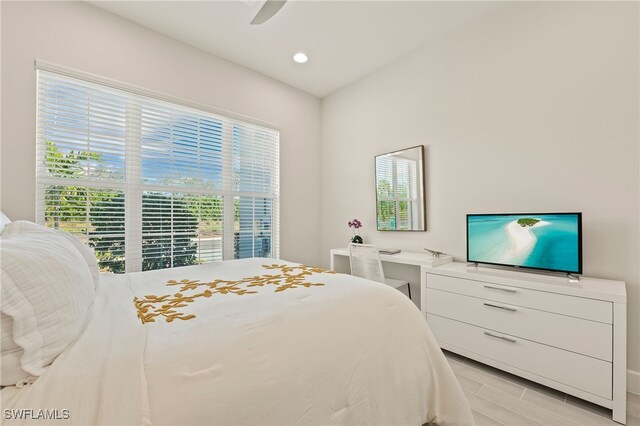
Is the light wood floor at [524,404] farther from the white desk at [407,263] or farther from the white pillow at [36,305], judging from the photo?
the white pillow at [36,305]

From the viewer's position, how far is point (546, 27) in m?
2.12

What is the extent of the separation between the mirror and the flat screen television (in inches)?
25.2

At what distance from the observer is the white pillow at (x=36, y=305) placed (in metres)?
0.66

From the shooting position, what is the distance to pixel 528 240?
200cm

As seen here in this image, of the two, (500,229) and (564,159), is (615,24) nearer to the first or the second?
(564,159)

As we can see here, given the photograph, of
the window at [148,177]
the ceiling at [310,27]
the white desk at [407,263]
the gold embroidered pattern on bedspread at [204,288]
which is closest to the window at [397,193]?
the white desk at [407,263]

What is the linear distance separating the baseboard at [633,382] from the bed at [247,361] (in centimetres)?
141

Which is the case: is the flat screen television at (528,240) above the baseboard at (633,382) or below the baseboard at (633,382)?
above

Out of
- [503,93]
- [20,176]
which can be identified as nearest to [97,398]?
[20,176]

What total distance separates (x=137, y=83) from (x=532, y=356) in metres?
3.79

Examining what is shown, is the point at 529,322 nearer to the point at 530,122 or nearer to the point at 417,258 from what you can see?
the point at 417,258

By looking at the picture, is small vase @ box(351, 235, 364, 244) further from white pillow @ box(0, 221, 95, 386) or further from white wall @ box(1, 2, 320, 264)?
white pillow @ box(0, 221, 95, 386)

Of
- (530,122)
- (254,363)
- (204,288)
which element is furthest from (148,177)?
(530,122)

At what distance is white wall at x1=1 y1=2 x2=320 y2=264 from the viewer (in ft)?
6.33
